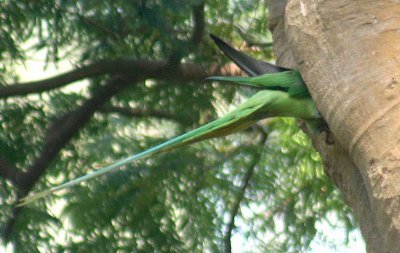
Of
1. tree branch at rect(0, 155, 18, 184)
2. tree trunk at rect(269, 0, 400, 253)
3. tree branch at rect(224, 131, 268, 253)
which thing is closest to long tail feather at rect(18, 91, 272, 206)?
tree trunk at rect(269, 0, 400, 253)

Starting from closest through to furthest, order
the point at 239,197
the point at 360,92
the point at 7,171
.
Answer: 1. the point at 360,92
2. the point at 7,171
3. the point at 239,197

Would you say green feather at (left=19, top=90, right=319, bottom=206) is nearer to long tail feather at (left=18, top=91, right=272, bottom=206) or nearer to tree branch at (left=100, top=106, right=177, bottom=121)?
long tail feather at (left=18, top=91, right=272, bottom=206)

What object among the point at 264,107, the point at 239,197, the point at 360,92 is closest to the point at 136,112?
the point at 239,197

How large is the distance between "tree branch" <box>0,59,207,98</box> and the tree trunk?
110 centimetres

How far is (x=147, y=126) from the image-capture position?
342 centimetres

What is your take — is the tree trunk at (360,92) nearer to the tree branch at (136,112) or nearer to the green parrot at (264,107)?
the green parrot at (264,107)

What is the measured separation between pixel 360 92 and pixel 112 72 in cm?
145

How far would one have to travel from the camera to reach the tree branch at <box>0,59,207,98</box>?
317 centimetres

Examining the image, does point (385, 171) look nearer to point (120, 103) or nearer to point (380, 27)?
point (380, 27)

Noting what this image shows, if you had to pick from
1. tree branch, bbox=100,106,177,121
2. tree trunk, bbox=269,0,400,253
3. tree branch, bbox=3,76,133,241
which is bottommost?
tree trunk, bbox=269,0,400,253

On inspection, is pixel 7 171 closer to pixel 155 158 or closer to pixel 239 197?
pixel 155 158

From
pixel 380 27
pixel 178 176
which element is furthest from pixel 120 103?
pixel 380 27

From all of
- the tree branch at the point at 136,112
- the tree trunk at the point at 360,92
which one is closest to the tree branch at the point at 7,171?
the tree branch at the point at 136,112

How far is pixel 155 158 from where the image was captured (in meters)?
3.25
